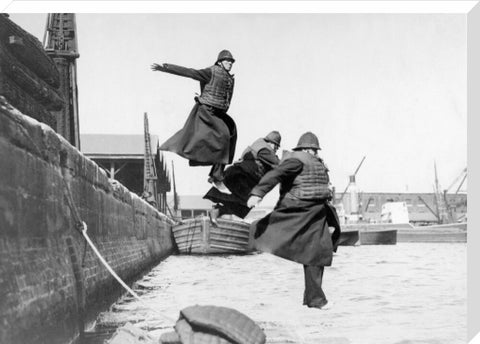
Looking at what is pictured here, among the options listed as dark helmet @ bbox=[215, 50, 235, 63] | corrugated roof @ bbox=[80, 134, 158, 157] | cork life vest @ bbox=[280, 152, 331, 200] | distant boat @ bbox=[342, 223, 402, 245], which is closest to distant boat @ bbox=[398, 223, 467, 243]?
distant boat @ bbox=[342, 223, 402, 245]

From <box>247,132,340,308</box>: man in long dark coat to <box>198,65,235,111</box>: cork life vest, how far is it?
72cm

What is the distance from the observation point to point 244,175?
4.57 meters

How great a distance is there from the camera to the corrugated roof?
1744 centimetres

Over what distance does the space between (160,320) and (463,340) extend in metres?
2.83

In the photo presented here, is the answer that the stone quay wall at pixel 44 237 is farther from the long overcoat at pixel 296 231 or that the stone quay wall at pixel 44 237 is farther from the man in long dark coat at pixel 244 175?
the long overcoat at pixel 296 231

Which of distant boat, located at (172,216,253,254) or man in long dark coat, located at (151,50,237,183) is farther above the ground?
man in long dark coat, located at (151,50,237,183)

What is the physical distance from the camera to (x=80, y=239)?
16.1ft

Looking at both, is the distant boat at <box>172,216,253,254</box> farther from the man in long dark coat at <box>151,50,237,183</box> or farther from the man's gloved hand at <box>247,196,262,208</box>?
the man's gloved hand at <box>247,196,262,208</box>

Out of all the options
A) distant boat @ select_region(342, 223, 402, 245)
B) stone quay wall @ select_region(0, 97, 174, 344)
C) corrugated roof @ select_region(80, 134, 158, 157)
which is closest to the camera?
stone quay wall @ select_region(0, 97, 174, 344)

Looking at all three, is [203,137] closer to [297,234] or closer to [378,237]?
[297,234]

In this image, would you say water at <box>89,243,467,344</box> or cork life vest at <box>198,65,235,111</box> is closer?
cork life vest at <box>198,65,235,111</box>

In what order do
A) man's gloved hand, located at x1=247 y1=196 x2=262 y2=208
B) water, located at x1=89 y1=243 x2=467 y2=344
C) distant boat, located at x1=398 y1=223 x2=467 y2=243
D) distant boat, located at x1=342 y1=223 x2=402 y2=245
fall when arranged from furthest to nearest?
distant boat, located at x1=398 y1=223 x2=467 y2=243 → distant boat, located at x1=342 y1=223 x2=402 y2=245 → water, located at x1=89 y1=243 x2=467 y2=344 → man's gloved hand, located at x1=247 y1=196 x2=262 y2=208

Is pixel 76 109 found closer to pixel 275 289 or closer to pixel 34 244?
pixel 275 289

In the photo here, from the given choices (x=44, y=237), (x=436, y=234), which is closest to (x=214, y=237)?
(x=44, y=237)
